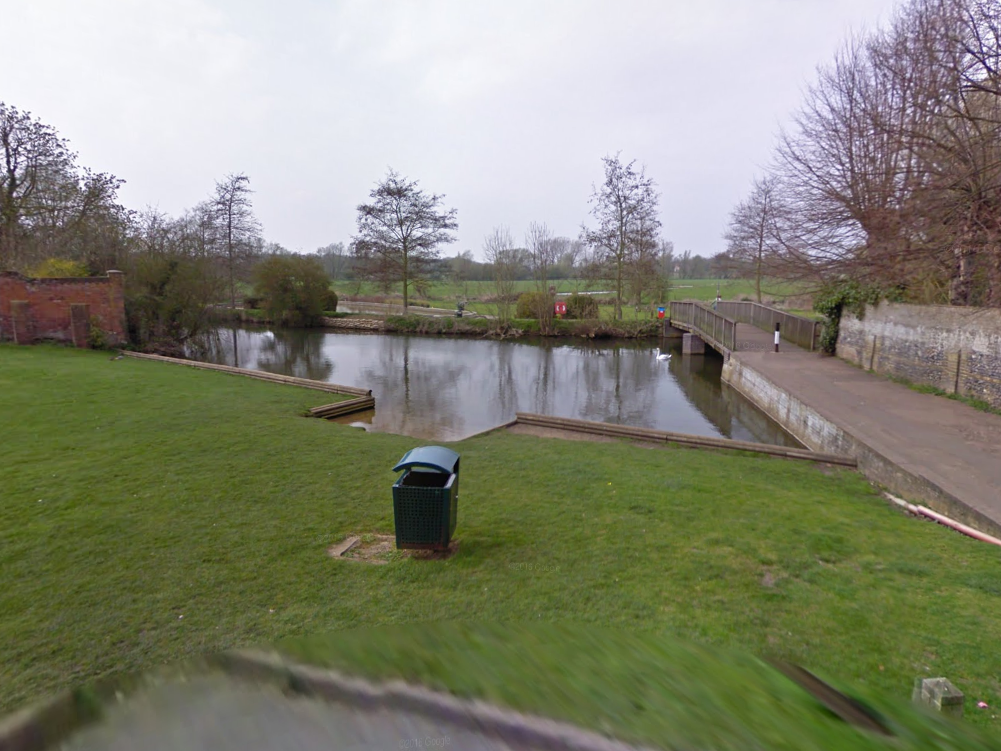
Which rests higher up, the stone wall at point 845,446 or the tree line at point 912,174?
the tree line at point 912,174

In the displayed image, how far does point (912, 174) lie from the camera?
555 inches

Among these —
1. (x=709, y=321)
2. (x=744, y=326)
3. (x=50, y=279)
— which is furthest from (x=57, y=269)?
(x=744, y=326)

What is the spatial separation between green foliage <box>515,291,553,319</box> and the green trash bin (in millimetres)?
30478

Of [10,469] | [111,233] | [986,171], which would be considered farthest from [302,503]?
[111,233]

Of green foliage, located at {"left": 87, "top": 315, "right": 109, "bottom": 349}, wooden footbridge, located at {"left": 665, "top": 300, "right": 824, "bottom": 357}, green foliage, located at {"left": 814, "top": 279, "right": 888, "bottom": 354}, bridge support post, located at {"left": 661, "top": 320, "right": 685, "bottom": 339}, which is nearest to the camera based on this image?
green foliage, located at {"left": 814, "top": 279, "right": 888, "bottom": 354}

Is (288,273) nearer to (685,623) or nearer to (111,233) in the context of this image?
(111,233)

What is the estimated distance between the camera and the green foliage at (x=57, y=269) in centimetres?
2023

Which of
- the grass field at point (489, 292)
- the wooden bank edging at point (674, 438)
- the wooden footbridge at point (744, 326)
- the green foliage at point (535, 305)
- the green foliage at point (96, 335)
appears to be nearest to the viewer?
the wooden bank edging at point (674, 438)

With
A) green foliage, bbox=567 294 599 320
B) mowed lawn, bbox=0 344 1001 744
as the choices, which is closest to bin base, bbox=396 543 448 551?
mowed lawn, bbox=0 344 1001 744

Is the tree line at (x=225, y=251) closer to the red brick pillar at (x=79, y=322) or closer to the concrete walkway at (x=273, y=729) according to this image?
the red brick pillar at (x=79, y=322)

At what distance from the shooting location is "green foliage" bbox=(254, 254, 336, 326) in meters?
36.8

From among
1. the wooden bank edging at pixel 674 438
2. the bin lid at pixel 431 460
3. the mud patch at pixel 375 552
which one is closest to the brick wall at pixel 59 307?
the wooden bank edging at pixel 674 438

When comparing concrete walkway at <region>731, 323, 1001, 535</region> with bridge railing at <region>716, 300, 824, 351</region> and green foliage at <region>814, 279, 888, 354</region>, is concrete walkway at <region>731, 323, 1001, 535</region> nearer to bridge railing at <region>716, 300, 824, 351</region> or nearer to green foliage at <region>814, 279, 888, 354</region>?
green foliage at <region>814, 279, 888, 354</region>

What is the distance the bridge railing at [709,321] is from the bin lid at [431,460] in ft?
58.6
